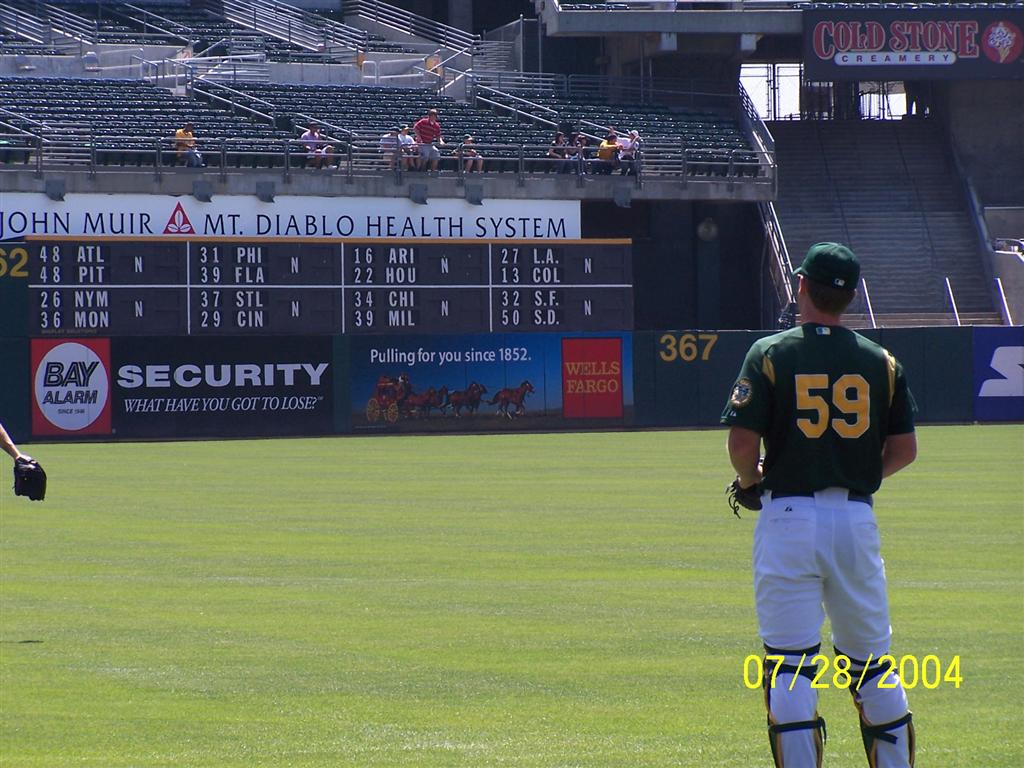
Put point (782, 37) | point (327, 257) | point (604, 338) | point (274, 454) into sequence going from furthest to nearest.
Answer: point (782, 37)
point (604, 338)
point (327, 257)
point (274, 454)

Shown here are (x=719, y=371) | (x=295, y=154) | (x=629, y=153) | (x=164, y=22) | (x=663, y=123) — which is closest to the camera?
(x=719, y=371)

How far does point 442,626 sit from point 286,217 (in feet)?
88.6

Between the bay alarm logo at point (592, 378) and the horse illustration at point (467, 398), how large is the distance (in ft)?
6.39

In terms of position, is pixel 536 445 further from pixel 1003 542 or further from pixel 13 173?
pixel 1003 542

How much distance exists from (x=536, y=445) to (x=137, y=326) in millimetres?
8282

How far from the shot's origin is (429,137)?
40156mm

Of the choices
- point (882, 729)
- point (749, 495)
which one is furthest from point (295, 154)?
point (882, 729)

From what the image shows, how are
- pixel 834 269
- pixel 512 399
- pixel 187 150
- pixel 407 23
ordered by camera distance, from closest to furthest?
pixel 834 269 < pixel 512 399 < pixel 187 150 < pixel 407 23

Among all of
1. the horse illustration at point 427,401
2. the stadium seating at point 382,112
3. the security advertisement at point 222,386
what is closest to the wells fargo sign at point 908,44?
the stadium seating at point 382,112

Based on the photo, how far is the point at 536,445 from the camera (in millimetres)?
31344

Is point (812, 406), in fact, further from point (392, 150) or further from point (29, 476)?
point (392, 150)

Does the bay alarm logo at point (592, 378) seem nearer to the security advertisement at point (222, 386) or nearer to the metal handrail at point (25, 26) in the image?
the security advertisement at point (222, 386)

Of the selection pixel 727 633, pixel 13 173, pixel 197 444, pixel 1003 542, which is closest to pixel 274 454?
→ pixel 197 444

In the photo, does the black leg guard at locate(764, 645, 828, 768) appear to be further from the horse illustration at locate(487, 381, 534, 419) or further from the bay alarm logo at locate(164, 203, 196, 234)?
the bay alarm logo at locate(164, 203, 196, 234)
